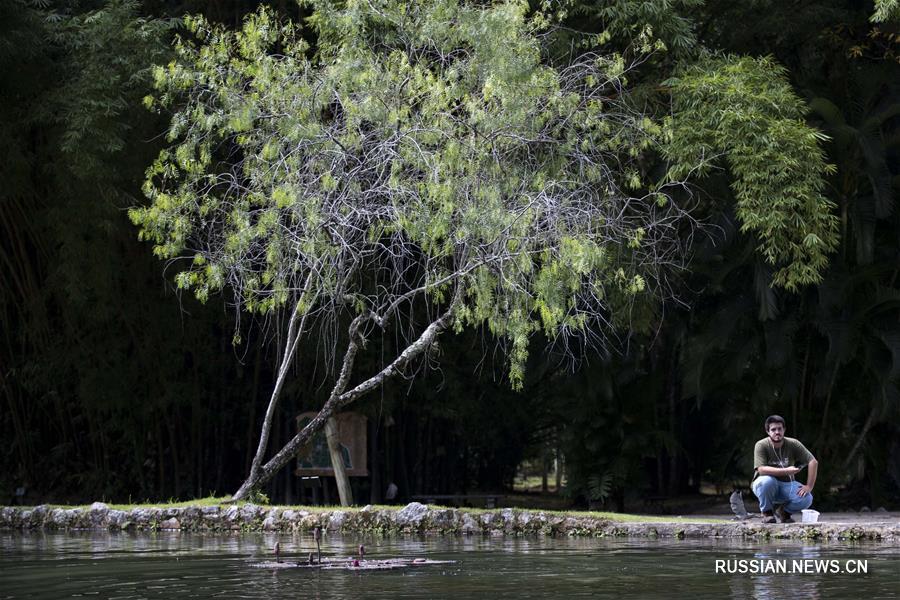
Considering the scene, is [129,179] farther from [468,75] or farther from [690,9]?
[690,9]

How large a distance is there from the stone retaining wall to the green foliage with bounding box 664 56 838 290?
315 centimetres

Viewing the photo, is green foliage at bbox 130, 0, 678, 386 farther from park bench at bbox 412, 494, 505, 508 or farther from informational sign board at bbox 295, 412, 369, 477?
park bench at bbox 412, 494, 505, 508

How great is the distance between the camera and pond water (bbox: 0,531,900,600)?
6.96 m

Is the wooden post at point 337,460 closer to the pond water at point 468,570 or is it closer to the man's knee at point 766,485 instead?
the pond water at point 468,570

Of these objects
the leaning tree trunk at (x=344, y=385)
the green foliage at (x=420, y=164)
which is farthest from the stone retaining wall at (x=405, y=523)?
the green foliage at (x=420, y=164)

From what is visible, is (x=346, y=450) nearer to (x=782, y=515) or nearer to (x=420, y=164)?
(x=420, y=164)

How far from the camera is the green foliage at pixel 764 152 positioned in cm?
1259

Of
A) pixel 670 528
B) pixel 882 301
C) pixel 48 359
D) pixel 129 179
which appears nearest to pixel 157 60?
pixel 129 179

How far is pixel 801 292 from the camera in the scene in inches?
576

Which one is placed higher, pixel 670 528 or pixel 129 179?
pixel 129 179

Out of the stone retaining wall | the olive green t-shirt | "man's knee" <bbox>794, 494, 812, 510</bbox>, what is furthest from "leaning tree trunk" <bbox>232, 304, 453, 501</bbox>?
"man's knee" <bbox>794, 494, 812, 510</bbox>

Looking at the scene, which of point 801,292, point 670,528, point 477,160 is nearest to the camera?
point 670,528

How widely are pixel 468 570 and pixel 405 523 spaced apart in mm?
3824

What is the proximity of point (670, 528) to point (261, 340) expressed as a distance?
7322mm
